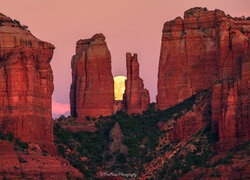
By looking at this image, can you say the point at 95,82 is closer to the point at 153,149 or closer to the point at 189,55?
the point at 189,55

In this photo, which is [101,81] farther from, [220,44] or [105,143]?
[220,44]

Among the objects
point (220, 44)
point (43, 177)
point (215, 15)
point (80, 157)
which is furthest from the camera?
point (215, 15)

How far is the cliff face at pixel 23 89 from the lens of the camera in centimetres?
15725

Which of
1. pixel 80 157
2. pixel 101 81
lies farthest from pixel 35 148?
pixel 101 81

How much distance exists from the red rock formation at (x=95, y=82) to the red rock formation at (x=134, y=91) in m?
3.19

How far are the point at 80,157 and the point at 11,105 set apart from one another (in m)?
23.6

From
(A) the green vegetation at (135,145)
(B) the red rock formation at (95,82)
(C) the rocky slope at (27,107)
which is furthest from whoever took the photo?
(B) the red rock formation at (95,82)

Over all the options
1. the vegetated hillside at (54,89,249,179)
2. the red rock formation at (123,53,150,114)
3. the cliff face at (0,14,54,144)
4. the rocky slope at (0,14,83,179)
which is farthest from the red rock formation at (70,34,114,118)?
the cliff face at (0,14,54,144)

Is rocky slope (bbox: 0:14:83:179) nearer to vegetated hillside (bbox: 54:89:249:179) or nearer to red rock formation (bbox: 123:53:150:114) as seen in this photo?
vegetated hillside (bbox: 54:89:249:179)

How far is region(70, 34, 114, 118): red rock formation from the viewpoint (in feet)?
639

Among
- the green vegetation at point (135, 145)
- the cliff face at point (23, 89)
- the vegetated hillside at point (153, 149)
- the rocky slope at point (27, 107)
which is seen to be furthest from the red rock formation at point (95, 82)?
the cliff face at point (23, 89)

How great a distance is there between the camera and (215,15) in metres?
191

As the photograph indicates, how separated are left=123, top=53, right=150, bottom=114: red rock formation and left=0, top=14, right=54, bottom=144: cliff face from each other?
37.3 meters

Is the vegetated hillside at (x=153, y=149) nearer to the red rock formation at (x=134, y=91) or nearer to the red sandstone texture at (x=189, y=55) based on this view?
the red rock formation at (x=134, y=91)
